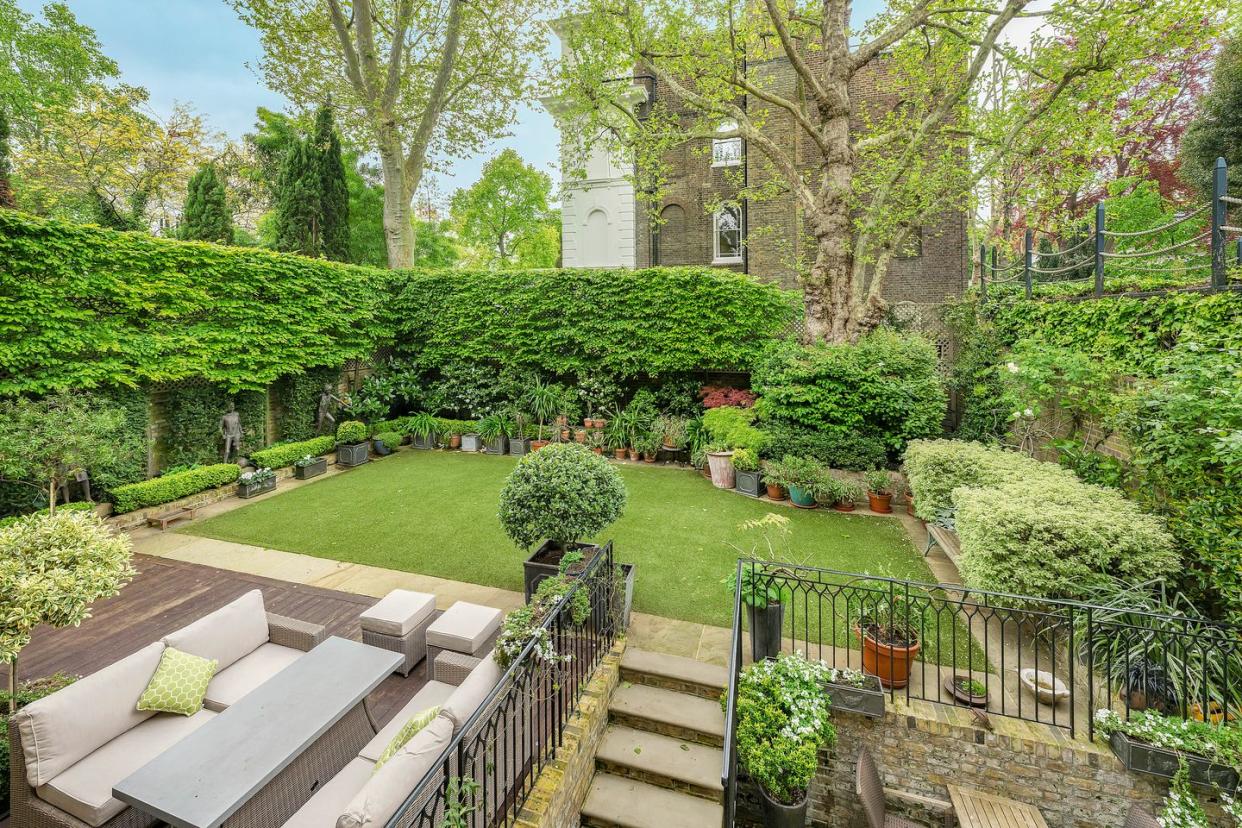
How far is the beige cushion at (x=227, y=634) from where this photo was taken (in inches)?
151

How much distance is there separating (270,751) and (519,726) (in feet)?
5.00

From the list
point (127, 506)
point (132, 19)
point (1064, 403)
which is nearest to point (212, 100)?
point (132, 19)

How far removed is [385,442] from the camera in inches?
487

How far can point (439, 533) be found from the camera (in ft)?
25.2

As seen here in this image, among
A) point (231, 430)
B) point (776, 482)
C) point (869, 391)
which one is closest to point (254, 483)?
point (231, 430)

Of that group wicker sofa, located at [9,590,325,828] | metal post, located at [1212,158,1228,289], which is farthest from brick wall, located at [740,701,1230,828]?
wicker sofa, located at [9,590,325,828]

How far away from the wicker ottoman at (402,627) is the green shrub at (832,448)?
22.3ft

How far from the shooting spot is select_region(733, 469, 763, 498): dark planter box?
920 cm

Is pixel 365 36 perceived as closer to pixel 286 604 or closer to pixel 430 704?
pixel 286 604

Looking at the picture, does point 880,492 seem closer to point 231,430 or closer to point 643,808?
point 643,808

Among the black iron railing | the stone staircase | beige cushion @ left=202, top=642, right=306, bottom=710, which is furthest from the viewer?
beige cushion @ left=202, top=642, right=306, bottom=710

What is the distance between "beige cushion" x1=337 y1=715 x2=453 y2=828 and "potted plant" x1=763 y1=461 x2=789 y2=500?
7.11 metres

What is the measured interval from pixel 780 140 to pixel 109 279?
16690 mm

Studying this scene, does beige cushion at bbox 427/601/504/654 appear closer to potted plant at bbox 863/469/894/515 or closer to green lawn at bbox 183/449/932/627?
green lawn at bbox 183/449/932/627
